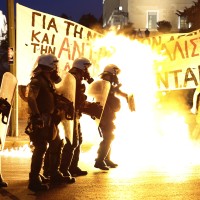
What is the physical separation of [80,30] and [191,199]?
6.26m

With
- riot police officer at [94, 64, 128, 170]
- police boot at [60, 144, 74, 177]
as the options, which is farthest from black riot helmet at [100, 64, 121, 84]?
police boot at [60, 144, 74, 177]

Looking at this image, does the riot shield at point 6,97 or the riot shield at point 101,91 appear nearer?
the riot shield at point 6,97

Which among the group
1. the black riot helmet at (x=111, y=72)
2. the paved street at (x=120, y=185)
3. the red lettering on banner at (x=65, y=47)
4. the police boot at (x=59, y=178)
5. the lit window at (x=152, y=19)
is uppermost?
the lit window at (x=152, y=19)

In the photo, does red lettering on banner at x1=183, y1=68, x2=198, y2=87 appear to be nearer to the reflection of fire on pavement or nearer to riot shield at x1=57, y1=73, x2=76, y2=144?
the reflection of fire on pavement

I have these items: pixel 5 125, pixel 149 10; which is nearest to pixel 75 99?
pixel 5 125

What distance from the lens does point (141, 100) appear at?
12.3m

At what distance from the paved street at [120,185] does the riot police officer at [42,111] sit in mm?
333

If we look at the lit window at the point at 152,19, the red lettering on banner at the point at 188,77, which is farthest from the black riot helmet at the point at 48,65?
the lit window at the point at 152,19

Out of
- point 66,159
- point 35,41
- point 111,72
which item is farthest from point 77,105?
point 35,41

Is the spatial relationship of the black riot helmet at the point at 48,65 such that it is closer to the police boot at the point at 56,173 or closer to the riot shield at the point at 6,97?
the riot shield at the point at 6,97

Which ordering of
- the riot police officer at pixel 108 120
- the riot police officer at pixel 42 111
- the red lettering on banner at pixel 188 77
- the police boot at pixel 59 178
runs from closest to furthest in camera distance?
the riot police officer at pixel 42 111 → the police boot at pixel 59 178 → the riot police officer at pixel 108 120 → the red lettering on banner at pixel 188 77

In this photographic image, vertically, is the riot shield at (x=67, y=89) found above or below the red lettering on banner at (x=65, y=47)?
below

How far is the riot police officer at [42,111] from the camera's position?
688 cm

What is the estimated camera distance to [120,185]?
25.1ft
